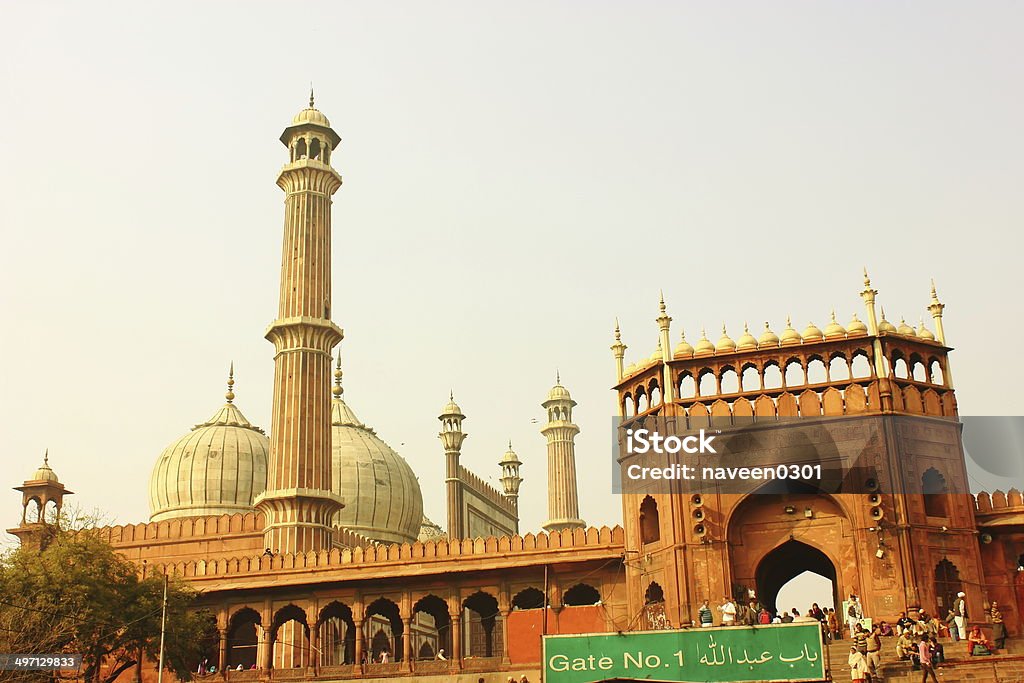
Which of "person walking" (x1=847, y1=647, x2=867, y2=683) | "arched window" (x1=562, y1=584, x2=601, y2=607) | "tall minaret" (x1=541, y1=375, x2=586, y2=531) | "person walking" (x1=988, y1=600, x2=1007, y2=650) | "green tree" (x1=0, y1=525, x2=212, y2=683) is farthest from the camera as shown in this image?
"tall minaret" (x1=541, y1=375, x2=586, y2=531)

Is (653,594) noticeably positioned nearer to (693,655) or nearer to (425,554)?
(425,554)

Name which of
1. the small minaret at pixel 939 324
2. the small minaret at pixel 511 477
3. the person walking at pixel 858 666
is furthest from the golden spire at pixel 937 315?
the small minaret at pixel 511 477

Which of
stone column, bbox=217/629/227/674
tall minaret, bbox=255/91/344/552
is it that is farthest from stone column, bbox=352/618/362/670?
tall minaret, bbox=255/91/344/552

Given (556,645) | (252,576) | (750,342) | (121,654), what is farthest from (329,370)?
(556,645)

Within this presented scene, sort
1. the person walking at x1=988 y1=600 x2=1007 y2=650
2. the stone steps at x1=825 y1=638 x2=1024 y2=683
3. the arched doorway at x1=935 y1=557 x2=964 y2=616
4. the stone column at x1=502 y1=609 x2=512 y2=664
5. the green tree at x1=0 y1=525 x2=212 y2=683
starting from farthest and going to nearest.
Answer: the stone column at x1=502 y1=609 x2=512 y2=664
the arched doorway at x1=935 y1=557 x2=964 y2=616
the green tree at x1=0 y1=525 x2=212 y2=683
the person walking at x1=988 y1=600 x2=1007 y2=650
the stone steps at x1=825 y1=638 x2=1024 y2=683

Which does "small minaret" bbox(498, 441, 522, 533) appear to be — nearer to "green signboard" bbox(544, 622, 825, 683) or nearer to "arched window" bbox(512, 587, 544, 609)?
"arched window" bbox(512, 587, 544, 609)

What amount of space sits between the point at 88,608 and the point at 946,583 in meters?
16.6

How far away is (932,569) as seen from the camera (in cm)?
2445

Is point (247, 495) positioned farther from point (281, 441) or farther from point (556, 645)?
point (556, 645)

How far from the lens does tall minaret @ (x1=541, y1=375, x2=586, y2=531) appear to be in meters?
49.0

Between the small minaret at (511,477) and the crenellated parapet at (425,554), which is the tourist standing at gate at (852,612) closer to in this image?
the crenellated parapet at (425,554)

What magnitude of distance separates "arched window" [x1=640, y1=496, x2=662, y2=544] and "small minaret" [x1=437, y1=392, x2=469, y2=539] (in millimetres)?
19773

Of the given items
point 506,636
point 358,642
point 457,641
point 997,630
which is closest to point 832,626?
point 997,630

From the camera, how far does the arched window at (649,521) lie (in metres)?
26.7
